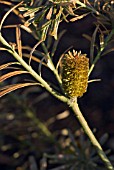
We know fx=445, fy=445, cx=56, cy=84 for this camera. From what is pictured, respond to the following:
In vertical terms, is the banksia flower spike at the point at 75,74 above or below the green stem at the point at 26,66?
below

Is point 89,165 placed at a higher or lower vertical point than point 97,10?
lower

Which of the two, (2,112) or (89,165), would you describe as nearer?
(89,165)

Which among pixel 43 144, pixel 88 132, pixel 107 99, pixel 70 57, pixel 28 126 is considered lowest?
pixel 107 99

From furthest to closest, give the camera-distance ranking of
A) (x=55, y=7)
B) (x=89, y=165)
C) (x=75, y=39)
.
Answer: (x=75, y=39) → (x=89, y=165) → (x=55, y=7)

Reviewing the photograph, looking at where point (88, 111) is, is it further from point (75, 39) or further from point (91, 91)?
point (75, 39)

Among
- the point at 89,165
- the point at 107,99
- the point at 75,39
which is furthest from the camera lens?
the point at 75,39

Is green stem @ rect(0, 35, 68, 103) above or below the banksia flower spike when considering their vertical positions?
above

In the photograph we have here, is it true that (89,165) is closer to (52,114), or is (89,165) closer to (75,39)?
(52,114)

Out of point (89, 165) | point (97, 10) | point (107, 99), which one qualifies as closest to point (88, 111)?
point (107, 99)

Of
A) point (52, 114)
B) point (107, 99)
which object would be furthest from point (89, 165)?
point (107, 99)
